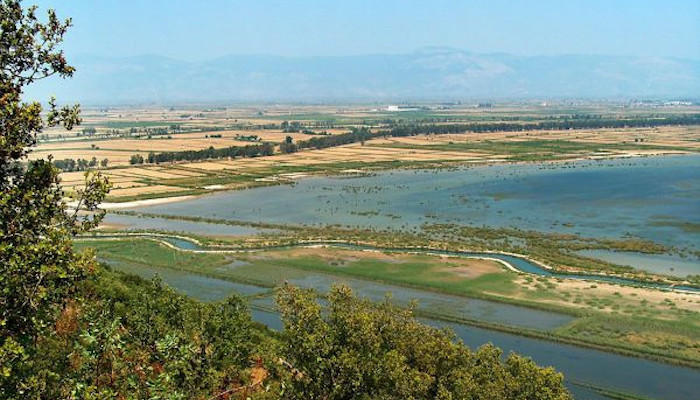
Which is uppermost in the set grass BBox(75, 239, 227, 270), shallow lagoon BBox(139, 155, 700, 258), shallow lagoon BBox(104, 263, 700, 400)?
shallow lagoon BBox(139, 155, 700, 258)

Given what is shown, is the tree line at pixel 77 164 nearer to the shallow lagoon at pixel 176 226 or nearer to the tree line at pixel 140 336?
the shallow lagoon at pixel 176 226

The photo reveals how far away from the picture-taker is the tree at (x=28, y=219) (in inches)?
333

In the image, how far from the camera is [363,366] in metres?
13.9

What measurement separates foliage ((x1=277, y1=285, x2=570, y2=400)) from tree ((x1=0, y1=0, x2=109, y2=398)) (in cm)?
594

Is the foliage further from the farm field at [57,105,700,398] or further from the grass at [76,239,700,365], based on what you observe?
the grass at [76,239,700,365]

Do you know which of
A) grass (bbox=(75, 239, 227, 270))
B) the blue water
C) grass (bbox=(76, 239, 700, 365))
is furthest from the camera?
grass (bbox=(75, 239, 227, 270))

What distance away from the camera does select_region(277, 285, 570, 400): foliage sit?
13.7 meters

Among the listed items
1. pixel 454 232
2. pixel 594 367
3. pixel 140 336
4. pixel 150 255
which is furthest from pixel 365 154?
pixel 140 336

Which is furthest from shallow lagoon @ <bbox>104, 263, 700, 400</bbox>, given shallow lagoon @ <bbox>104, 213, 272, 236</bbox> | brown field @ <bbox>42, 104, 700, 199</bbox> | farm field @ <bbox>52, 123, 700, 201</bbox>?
brown field @ <bbox>42, 104, 700, 199</bbox>

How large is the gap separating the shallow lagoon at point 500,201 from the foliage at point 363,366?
37952 millimetres

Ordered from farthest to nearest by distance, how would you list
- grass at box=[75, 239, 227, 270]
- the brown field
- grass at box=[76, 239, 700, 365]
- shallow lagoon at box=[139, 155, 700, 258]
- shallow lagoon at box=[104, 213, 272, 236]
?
the brown field, shallow lagoon at box=[139, 155, 700, 258], shallow lagoon at box=[104, 213, 272, 236], grass at box=[75, 239, 227, 270], grass at box=[76, 239, 700, 365]

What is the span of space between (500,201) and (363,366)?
58.9 meters

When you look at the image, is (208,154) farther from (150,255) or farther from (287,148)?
(150,255)

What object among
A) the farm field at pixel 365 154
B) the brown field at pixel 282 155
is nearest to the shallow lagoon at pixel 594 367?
the farm field at pixel 365 154
